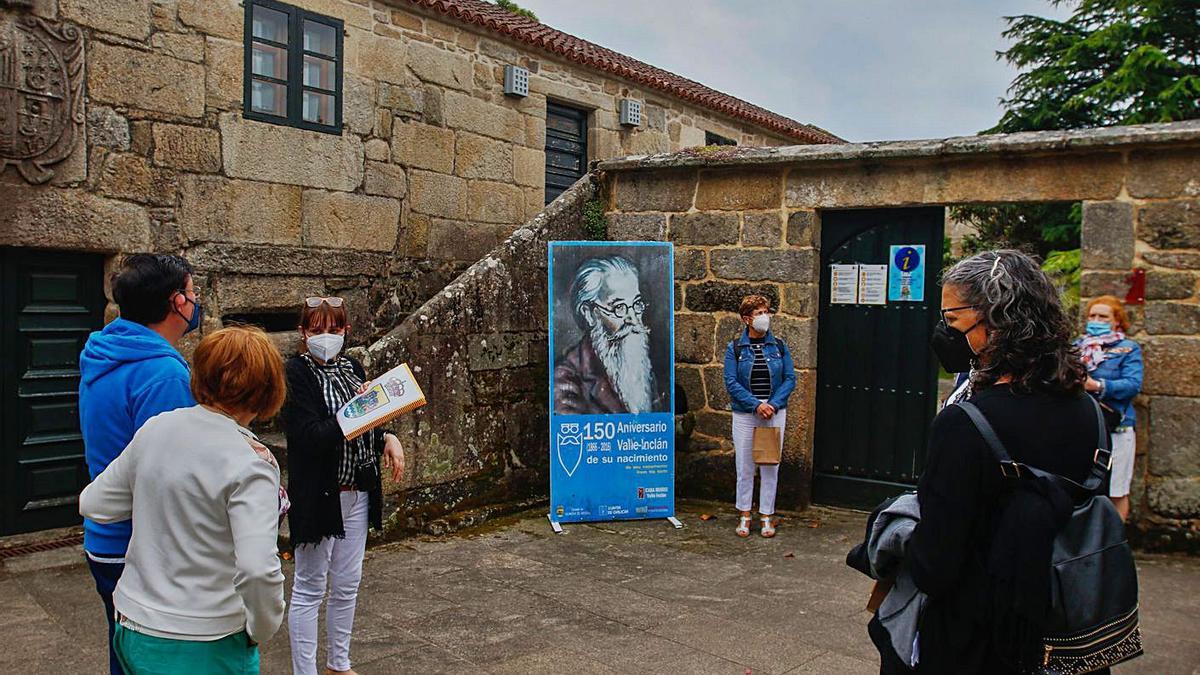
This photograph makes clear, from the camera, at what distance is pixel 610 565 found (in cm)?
559

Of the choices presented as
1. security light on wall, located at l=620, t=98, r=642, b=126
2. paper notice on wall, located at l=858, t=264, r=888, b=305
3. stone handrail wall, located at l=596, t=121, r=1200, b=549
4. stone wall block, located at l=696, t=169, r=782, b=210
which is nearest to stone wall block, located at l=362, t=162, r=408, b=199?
stone handrail wall, located at l=596, t=121, r=1200, b=549

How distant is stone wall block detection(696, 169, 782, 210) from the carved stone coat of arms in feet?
14.4

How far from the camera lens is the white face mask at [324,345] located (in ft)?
11.9

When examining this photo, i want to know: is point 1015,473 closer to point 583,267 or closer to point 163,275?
point 163,275

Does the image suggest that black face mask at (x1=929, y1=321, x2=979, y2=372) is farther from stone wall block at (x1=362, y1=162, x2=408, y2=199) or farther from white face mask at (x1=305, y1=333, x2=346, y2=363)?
stone wall block at (x1=362, y1=162, x2=408, y2=199)

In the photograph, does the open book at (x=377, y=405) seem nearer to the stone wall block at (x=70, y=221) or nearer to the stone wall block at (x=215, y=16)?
the stone wall block at (x=70, y=221)

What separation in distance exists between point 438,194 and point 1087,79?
17993mm

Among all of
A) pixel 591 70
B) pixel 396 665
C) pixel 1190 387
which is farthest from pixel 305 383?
pixel 591 70

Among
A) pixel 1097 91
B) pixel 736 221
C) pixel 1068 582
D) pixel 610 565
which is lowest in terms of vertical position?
pixel 610 565

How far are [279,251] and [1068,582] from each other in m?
6.48

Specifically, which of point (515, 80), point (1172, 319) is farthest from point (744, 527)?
point (515, 80)

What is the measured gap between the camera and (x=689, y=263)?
7.50m

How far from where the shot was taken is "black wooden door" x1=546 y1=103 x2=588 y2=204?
33.2ft

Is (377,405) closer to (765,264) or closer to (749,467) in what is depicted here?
(749,467)
